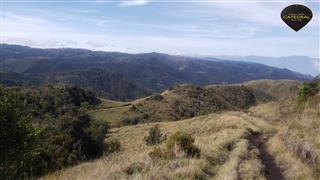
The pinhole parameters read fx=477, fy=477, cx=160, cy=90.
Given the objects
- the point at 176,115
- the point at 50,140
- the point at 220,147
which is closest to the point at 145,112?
the point at 176,115

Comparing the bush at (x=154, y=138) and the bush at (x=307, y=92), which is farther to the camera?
the bush at (x=307, y=92)

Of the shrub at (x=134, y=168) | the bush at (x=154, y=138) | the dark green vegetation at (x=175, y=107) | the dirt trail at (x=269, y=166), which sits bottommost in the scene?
the dark green vegetation at (x=175, y=107)

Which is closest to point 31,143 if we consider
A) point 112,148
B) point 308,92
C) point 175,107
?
point 112,148

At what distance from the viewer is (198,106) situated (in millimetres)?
172375

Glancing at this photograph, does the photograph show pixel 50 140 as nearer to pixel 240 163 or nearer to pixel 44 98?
pixel 240 163

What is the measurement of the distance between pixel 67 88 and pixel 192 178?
15703 cm

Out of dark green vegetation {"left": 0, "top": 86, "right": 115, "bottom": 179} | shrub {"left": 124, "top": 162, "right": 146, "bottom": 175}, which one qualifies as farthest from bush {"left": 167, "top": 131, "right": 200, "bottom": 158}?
dark green vegetation {"left": 0, "top": 86, "right": 115, "bottom": 179}

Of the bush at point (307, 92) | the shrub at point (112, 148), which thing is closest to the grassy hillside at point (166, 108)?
the bush at point (307, 92)

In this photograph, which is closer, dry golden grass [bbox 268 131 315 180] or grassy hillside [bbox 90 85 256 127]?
dry golden grass [bbox 268 131 315 180]

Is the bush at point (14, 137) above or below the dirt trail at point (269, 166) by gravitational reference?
above

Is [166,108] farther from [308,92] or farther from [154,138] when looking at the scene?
[154,138]

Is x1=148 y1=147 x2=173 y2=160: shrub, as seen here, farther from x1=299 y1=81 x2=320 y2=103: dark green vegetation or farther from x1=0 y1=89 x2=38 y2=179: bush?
x1=299 y1=81 x2=320 y2=103: dark green vegetation

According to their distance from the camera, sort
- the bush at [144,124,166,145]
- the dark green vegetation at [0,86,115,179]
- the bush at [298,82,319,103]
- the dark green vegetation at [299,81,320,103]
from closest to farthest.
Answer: the dark green vegetation at [0,86,115,179]
the bush at [144,124,166,145]
the dark green vegetation at [299,81,320,103]
the bush at [298,82,319,103]

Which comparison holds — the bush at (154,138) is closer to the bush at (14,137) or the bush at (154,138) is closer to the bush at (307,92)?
the bush at (307,92)
